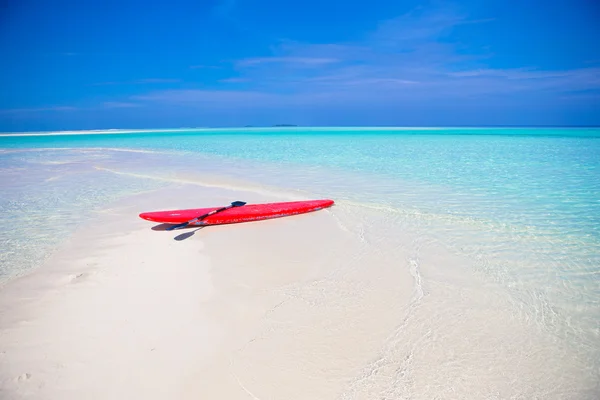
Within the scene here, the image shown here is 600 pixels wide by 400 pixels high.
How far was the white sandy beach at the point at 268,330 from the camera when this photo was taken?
6.45ft

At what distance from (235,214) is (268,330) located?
3.01 meters

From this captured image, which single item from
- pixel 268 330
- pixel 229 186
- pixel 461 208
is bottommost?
pixel 268 330

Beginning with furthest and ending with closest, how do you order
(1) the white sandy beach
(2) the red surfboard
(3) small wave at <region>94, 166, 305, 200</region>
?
1. (3) small wave at <region>94, 166, 305, 200</region>
2. (2) the red surfboard
3. (1) the white sandy beach

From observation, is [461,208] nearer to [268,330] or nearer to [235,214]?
[235,214]

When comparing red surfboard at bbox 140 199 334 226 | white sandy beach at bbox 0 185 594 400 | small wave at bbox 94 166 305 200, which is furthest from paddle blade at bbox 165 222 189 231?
small wave at bbox 94 166 305 200

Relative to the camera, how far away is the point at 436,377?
2.04m

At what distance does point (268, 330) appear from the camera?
246 cm

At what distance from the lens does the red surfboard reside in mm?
5059

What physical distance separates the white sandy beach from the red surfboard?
42.3 inches

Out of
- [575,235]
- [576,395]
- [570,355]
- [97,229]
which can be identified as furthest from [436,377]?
[97,229]

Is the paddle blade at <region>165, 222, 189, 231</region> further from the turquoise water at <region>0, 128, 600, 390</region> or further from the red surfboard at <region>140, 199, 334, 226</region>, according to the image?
the turquoise water at <region>0, 128, 600, 390</region>

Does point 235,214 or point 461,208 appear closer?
point 235,214

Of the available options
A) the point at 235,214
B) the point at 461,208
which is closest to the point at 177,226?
the point at 235,214

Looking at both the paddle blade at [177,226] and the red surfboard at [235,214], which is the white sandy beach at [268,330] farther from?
the red surfboard at [235,214]
